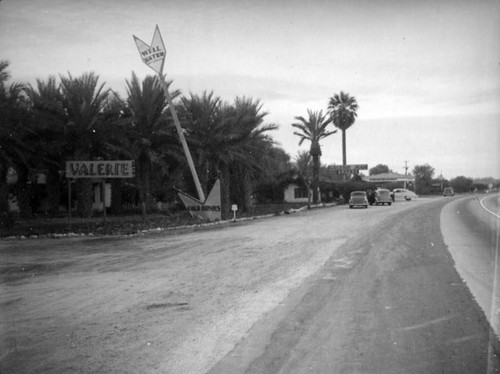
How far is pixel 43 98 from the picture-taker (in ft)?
84.6

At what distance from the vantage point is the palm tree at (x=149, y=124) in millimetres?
27578

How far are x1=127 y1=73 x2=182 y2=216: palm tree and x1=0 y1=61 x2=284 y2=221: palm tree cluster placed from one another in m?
0.05

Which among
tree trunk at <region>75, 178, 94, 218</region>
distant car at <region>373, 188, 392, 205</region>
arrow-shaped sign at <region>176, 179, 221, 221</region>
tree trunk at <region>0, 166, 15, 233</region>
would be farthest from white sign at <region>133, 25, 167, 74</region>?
distant car at <region>373, 188, 392, 205</region>

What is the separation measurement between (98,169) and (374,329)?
1702cm

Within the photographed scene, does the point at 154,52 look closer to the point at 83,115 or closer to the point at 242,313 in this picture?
the point at 83,115

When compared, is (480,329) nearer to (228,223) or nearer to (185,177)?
(228,223)

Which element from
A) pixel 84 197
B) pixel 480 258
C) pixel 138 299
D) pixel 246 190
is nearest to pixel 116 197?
pixel 84 197

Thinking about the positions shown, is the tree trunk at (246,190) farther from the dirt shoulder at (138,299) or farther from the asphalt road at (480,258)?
the dirt shoulder at (138,299)

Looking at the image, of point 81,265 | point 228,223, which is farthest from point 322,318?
point 228,223

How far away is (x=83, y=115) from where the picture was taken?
25312 mm

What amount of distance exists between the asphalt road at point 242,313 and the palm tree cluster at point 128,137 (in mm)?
10718

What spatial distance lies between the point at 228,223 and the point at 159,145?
608cm

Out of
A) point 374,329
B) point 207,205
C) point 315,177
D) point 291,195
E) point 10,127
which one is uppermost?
point 10,127

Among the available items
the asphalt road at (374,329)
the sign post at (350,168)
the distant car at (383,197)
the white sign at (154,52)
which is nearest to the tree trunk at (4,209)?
the white sign at (154,52)
